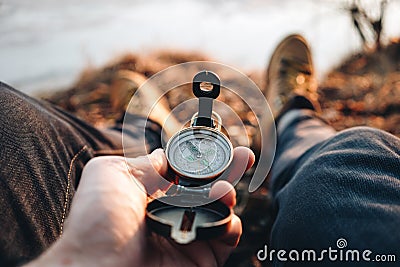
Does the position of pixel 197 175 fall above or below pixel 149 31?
above

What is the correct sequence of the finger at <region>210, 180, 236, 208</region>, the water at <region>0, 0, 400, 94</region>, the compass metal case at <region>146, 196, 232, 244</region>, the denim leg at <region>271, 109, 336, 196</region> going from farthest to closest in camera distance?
the water at <region>0, 0, 400, 94</region>, the denim leg at <region>271, 109, 336, 196</region>, the finger at <region>210, 180, 236, 208</region>, the compass metal case at <region>146, 196, 232, 244</region>

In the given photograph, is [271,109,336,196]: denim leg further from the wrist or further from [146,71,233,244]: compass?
the wrist

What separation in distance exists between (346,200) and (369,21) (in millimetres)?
2907

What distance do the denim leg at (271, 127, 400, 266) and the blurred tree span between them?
96.9 inches

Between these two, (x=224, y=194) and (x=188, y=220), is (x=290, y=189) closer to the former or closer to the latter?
(x=224, y=194)

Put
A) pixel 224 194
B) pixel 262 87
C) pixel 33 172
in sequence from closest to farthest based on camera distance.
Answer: pixel 224 194, pixel 33 172, pixel 262 87

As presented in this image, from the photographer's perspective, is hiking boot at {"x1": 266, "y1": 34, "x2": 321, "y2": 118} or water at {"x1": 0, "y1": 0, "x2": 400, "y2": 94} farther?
water at {"x1": 0, "y1": 0, "x2": 400, "y2": 94}

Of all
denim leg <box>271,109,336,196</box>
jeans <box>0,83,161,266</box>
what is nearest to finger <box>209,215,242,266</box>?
jeans <box>0,83,161,266</box>

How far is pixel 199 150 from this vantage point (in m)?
1.49

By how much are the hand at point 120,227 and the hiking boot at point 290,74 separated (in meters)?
1.76

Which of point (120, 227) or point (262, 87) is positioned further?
point (262, 87)

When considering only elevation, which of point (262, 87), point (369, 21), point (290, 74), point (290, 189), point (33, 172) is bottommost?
point (262, 87)

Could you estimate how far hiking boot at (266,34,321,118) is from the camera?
3276 mm

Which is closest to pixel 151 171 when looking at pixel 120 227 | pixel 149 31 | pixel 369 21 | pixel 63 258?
pixel 120 227
